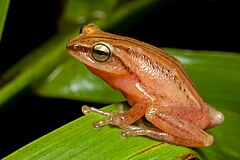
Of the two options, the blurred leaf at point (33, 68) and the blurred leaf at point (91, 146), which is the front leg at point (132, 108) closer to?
the blurred leaf at point (91, 146)

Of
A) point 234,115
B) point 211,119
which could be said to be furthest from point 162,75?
point 234,115

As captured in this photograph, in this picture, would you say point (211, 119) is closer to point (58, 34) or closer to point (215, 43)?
point (58, 34)

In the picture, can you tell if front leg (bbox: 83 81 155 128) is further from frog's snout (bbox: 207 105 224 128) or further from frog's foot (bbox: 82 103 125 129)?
frog's snout (bbox: 207 105 224 128)

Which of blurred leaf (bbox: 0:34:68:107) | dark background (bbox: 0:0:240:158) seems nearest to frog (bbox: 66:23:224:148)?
blurred leaf (bbox: 0:34:68:107)

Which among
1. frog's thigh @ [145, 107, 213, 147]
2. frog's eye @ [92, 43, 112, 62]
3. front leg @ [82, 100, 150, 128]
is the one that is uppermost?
frog's eye @ [92, 43, 112, 62]

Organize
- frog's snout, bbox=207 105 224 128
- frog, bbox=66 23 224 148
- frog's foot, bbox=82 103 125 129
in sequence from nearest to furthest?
frog's foot, bbox=82 103 125 129 → frog, bbox=66 23 224 148 → frog's snout, bbox=207 105 224 128

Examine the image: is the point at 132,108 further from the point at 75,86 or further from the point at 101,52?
the point at 75,86

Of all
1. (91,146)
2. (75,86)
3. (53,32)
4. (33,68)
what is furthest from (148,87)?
(53,32)
